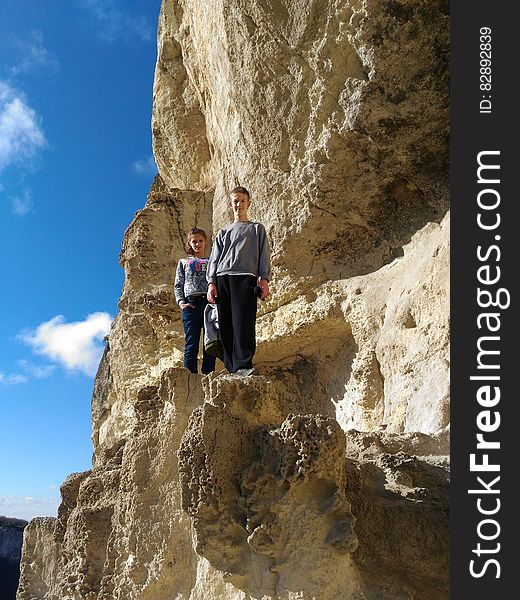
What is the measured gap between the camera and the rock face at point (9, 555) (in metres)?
15.3

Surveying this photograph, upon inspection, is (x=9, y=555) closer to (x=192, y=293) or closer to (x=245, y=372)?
(x=192, y=293)

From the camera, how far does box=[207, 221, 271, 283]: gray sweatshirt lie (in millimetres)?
3342

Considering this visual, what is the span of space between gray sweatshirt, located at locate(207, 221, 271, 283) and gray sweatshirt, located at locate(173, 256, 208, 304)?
57 cm

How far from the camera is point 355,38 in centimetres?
425

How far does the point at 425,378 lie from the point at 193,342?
143 cm

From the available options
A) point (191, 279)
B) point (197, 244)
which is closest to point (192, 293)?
point (191, 279)

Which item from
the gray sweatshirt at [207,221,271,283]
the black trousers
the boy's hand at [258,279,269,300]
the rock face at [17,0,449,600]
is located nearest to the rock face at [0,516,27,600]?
the rock face at [17,0,449,600]

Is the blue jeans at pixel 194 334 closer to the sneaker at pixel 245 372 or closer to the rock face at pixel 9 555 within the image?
the sneaker at pixel 245 372

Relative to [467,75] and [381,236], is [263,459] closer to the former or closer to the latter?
[467,75]

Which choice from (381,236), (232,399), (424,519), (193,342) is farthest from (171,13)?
(424,519)

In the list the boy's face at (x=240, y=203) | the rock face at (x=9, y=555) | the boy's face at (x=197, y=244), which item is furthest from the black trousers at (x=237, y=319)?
the rock face at (x=9, y=555)

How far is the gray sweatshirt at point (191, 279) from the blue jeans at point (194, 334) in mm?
59

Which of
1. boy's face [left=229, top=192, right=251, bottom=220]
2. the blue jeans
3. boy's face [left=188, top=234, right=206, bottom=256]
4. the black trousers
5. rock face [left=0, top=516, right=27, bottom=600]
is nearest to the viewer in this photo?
the black trousers

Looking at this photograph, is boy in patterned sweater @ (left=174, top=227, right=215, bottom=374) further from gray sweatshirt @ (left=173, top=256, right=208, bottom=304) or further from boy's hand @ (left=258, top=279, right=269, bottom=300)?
boy's hand @ (left=258, top=279, right=269, bottom=300)
